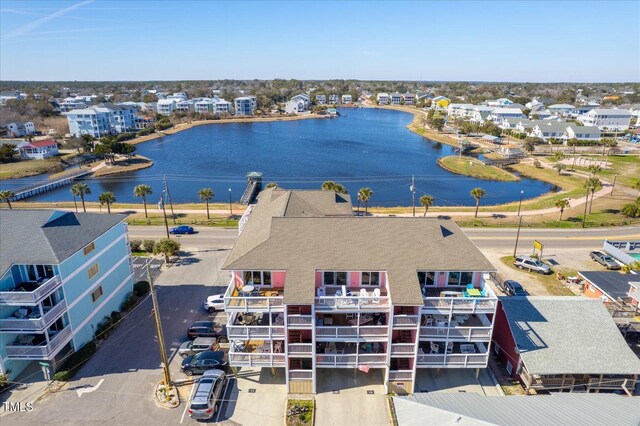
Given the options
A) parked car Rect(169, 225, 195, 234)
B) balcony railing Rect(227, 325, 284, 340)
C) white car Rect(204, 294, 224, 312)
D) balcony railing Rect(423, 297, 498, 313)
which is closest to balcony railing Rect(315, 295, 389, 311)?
balcony railing Rect(423, 297, 498, 313)

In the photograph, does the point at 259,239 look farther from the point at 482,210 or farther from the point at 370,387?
the point at 482,210

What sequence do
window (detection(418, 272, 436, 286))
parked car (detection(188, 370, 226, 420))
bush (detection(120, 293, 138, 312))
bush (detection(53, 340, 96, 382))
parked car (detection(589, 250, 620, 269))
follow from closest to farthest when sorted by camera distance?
parked car (detection(188, 370, 226, 420)) < bush (detection(53, 340, 96, 382)) < window (detection(418, 272, 436, 286)) < bush (detection(120, 293, 138, 312)) < parked car (detection(589, 250, 620, 269))

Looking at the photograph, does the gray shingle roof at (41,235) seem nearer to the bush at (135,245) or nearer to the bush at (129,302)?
the bush at (129,302)

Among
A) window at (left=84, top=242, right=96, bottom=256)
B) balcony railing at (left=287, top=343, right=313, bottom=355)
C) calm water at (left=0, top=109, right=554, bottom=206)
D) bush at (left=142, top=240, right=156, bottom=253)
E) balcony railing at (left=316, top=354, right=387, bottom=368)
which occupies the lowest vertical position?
calm water at (left=0, top=109, right=554, bottom=206)

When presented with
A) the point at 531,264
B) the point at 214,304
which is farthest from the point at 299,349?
the point at 531,264

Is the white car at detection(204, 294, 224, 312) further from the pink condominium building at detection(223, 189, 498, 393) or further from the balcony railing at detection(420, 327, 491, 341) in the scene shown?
the balcony railing at detection(420, 327, 491, 341)

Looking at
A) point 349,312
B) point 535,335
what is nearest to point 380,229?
point 349,312

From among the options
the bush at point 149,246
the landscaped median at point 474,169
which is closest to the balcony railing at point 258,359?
the bush at point 149,246
